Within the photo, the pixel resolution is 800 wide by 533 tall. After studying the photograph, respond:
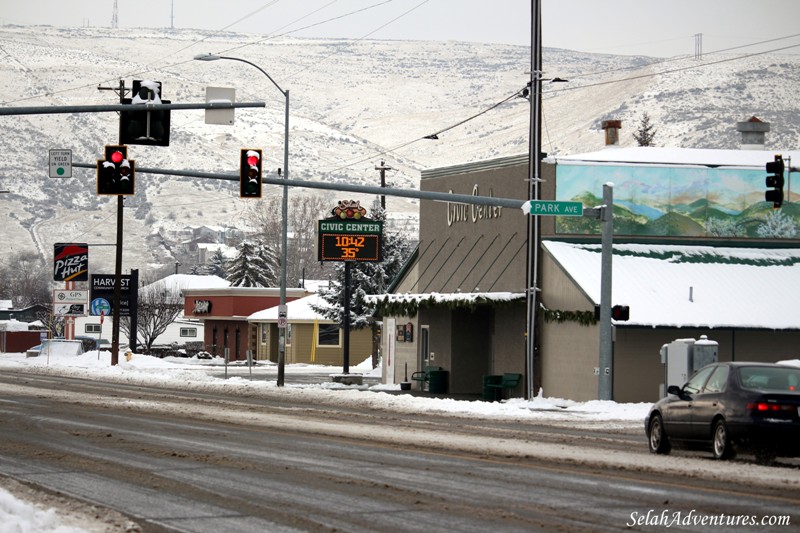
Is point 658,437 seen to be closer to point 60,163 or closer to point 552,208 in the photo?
point 552,208

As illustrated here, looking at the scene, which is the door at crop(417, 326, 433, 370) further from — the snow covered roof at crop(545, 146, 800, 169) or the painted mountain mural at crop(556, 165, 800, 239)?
the snow covered roof at crop(545, 146, 800, 169)

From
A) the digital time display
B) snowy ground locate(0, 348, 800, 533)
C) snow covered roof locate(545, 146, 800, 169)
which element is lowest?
snowy ground locate(0, 348, 800, 533)

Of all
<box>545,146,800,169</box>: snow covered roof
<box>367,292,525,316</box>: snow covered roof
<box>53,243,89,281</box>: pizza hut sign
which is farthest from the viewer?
<box>53,243,89,281</box>: pizza hut sign

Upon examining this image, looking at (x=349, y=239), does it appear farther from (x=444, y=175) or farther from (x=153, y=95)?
(x=153, y=95)

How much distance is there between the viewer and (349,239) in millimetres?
56531

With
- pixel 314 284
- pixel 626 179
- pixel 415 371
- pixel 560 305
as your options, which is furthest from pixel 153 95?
pixel 314 284

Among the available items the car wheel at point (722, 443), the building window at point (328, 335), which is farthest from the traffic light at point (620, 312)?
the building window at point (328, 335)

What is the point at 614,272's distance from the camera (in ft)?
139

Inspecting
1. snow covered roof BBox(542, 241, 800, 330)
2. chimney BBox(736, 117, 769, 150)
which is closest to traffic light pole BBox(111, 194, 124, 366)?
snow covered roof BBox(542, 241, 800, 330)

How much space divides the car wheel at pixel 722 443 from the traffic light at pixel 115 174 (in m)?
16.9

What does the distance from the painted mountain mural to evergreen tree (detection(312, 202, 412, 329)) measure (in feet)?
106

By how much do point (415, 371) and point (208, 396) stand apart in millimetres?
12733

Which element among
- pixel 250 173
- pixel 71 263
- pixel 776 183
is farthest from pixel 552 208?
pixel 71 263

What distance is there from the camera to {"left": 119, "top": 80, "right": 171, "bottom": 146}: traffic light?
93.3ft
